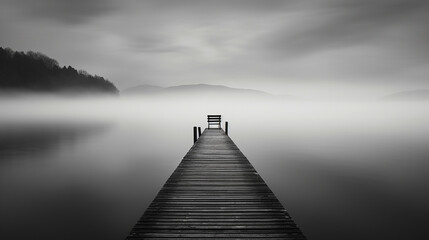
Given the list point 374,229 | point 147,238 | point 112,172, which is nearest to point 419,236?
point 374,229

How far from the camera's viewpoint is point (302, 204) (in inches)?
538

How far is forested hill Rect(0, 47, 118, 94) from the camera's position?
5920 inches

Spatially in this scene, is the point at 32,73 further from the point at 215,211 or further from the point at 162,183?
the point at 215,211

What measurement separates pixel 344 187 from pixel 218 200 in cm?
1143

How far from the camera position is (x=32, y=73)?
167 meters

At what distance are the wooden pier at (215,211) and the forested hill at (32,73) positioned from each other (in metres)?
170

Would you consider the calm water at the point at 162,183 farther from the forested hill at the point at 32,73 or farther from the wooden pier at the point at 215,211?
the forested hill at the point at 32,73

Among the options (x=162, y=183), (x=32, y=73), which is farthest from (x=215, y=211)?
(x=32, y=73)

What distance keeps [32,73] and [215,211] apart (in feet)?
641

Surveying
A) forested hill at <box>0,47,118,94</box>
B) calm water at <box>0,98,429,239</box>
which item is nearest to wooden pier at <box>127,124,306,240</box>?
calm water at <box>0,98,429,239</box>

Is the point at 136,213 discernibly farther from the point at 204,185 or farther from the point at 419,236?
the point at 419,236

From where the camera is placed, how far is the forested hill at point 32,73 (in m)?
150

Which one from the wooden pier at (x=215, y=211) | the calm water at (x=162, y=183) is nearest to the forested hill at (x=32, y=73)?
the calm water at (x=162, y=183)

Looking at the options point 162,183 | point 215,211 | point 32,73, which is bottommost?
point 162,183
